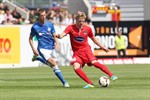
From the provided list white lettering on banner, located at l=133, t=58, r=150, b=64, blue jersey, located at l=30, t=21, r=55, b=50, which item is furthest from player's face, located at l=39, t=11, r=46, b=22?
white lettering on banner, located at l=133, t=58, r=150, b=64

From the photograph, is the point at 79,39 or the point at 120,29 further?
the point at 120,29

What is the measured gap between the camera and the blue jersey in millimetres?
19891

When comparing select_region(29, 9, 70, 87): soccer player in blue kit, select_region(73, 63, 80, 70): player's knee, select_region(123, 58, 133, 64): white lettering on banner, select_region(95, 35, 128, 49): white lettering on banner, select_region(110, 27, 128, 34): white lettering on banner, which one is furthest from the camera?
select_region(110, 27, 128, 34): white lettering on banner

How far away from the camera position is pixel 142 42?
41.8 meters

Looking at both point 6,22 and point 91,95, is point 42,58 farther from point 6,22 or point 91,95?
point 6,22

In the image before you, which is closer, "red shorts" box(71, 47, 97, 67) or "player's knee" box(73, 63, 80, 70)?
"player's knee" box(73, 63, 80, 70)

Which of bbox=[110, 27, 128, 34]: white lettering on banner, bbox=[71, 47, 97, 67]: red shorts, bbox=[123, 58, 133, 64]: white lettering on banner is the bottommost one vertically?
bbox=[123, 58, 133, 64]: white lettering on banner

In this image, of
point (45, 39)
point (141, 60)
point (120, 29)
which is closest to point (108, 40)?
point (120, 29)

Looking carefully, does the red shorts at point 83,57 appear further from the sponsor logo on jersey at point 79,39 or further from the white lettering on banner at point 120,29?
the white lettering on banner at point 120,29

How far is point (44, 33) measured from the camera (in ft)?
65.7

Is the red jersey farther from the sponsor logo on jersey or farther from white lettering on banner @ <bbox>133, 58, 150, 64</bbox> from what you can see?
white lettering on banner @ <bbox>133, 58, 150, 64</bbox>

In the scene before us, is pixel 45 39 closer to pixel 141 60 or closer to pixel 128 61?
pixel 128 61

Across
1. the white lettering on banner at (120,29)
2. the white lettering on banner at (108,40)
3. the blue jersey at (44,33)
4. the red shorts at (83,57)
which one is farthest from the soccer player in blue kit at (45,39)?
the white lettering on banner at (120,29)

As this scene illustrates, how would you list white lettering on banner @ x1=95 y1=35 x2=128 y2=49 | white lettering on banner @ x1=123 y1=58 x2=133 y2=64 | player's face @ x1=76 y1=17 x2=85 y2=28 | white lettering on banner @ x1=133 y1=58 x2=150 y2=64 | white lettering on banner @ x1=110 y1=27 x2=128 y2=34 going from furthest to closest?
1. white lettering on banner @ x1=110 y1=27 x2=128 y2=34
2. white lettering on banner @ x1=95 y1=35 x2=128 y2=49
3. white lettering on banner @ x1=123 y1=58 x2=133 y2=64
4. white lettering on banner @ x1=133 y1=58 x2=150 y2=64
5. player's face @ x1=76 y1=17 x2=85 y2=28
